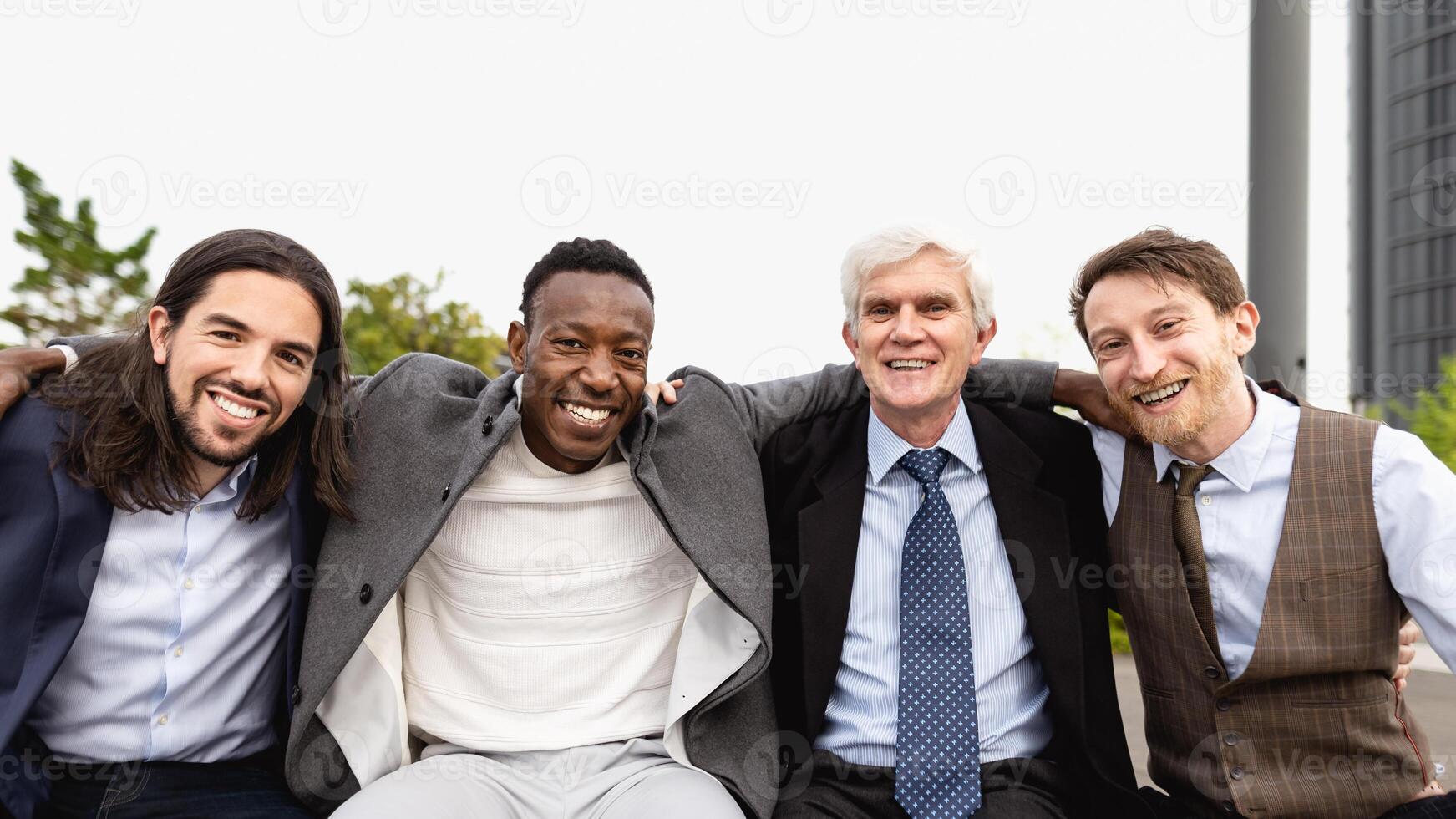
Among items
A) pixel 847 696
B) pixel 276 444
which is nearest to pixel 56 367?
pixel 276 444

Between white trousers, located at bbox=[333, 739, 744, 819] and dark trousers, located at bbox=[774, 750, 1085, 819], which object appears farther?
dark trousers, located at bbox=[774, 750, 1085, 819]

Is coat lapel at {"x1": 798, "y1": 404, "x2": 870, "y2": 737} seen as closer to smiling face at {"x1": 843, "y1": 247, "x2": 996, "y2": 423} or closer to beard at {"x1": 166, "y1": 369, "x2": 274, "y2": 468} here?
smiling face at {"x1": 843, "y1": 247, "x2": 996, "y2": 423}

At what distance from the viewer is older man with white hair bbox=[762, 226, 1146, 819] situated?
8.54 ft

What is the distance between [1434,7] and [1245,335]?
35564mm

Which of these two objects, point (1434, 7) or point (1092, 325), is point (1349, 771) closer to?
point (1092, 325)

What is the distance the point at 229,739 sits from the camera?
257 cm

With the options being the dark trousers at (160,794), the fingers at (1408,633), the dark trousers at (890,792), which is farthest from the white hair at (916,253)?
the dark trousers at (160,794)

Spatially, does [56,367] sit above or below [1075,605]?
above

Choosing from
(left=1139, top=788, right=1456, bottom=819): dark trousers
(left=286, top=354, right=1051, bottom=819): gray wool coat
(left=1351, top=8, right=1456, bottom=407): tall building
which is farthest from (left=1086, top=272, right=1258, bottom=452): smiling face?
(left=1351, top=8, right=1456, bottom=407): tall building

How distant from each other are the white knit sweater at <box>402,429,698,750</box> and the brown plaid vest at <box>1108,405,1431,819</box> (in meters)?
1.42

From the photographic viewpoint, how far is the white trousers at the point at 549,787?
237cm

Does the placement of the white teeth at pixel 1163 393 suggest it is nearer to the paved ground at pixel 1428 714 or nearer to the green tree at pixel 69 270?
the paved ground at pixel 1428 714

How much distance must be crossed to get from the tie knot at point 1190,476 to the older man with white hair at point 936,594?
1.09 ft

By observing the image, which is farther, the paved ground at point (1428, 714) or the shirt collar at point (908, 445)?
the paved ground at point (1428, 714)
